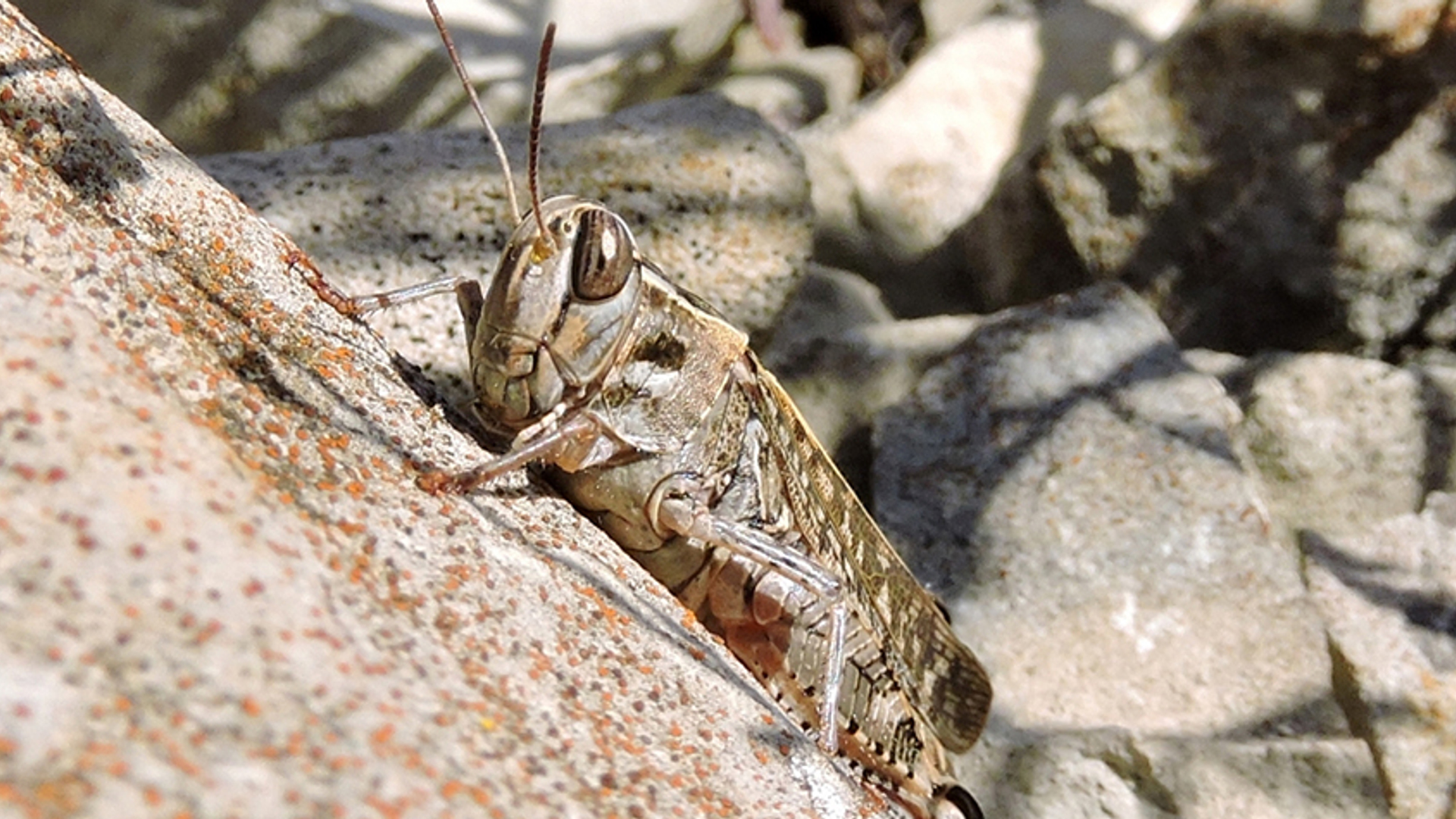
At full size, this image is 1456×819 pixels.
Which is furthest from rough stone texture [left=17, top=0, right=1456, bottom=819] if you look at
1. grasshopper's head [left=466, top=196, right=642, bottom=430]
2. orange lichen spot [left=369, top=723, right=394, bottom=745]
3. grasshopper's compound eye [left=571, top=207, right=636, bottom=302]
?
grasshopper's compound eye [left=571, top=207, right=636, bottom=302]

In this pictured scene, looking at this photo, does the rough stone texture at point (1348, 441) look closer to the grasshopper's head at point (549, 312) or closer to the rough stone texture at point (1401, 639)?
the rough stone texture at point (1401, 639)

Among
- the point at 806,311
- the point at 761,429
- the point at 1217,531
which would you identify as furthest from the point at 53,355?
the point at 806,311

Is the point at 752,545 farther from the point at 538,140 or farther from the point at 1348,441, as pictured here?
the point at 1348,441

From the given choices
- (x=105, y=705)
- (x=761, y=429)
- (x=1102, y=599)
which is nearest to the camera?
(x=105, y=705)

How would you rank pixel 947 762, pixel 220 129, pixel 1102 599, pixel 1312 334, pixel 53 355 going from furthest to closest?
pixel 220 129 → pixel 1312 334 → pixel 1102 599 → pixel 947 762 → pixel 53 355

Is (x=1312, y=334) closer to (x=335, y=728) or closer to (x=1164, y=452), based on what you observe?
(x=1164, y=452)

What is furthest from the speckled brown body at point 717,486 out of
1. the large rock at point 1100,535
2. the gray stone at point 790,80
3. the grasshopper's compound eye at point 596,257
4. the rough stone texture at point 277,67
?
the gray stone at point 790,80
